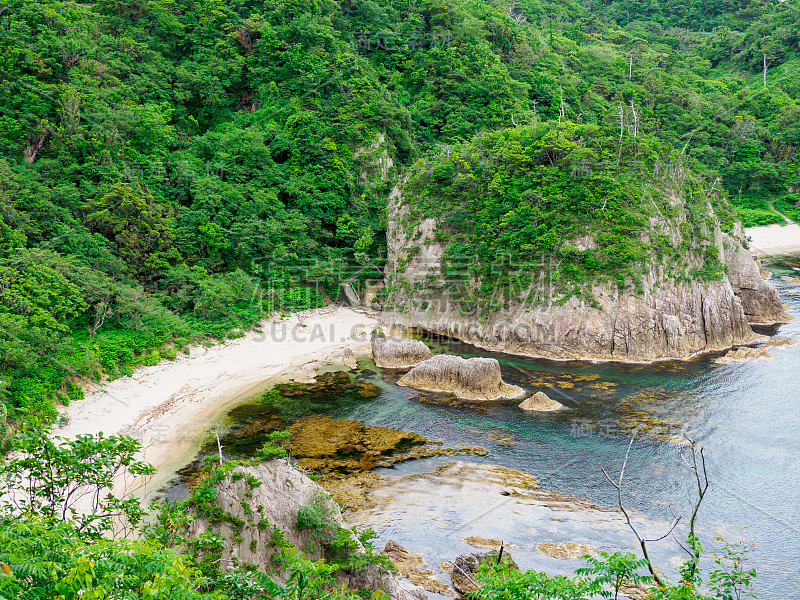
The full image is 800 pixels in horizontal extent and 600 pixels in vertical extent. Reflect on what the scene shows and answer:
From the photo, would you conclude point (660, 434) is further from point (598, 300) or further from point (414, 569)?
point (414, 569)

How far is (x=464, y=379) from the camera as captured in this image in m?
32.4

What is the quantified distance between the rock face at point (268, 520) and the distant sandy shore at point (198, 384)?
27.8 feet

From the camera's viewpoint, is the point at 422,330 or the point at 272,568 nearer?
the point at 272,568

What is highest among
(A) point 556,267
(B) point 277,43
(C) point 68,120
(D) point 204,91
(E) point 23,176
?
(B) point 277,43

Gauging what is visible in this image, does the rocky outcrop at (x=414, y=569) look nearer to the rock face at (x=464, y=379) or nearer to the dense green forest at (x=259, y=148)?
the dense green forest at (x=259, y=148)

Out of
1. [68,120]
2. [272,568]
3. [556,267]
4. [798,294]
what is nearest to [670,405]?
[556,267]

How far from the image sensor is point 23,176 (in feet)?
127

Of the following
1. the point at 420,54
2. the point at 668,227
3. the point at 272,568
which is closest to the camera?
the point at 272,568

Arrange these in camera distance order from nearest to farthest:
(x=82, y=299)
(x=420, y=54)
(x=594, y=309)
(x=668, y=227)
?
(x=82, y=299)
(x=594, y=309)
(x=668, y=227)
(x=420, y=54)

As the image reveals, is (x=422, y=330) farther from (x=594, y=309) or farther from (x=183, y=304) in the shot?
(x=183, y=304)

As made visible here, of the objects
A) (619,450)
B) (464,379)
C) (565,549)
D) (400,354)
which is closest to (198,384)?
(400,354)

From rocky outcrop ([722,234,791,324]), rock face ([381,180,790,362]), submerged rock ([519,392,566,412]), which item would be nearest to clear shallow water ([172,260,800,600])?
submerged rock ([519,392,566,412])

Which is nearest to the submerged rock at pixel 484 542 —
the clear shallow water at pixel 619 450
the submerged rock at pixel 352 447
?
the clear shallow water at pixel 619 450

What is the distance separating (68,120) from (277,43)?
2339cm
